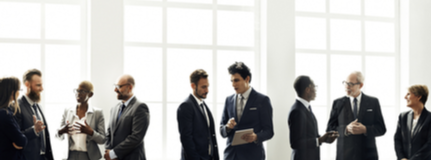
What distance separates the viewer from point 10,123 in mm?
3193

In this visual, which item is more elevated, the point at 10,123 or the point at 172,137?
the point at 10,123

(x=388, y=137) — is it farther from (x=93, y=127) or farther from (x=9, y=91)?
(x=9, y=91)

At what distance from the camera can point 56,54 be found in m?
4.36

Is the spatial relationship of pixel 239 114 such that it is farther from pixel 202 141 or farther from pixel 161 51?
pixel 161 51

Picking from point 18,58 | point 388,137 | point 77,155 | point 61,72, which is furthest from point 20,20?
point 388,137

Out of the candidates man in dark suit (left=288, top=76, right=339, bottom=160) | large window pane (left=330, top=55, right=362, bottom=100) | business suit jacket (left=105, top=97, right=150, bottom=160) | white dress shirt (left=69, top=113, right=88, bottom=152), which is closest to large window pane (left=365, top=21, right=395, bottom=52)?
large window pane (left=330, top=55, right=362, bottom=100)

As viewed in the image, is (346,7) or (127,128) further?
(346,7)

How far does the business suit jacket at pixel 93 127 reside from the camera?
3707mm

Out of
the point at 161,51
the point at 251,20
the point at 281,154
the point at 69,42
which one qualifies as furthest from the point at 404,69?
the point at 69,42

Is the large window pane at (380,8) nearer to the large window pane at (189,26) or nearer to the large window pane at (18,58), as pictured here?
the large window pane at (189,26)

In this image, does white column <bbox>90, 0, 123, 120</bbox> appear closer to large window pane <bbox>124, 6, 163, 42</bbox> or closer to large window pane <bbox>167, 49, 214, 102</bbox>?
large window pane <bbox>124, 6, 163, 42</bbox>

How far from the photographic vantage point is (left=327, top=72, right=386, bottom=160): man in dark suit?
3510 millimetres

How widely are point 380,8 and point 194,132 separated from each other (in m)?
2.49

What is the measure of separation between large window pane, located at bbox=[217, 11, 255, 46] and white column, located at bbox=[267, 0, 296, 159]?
0.34 metres
